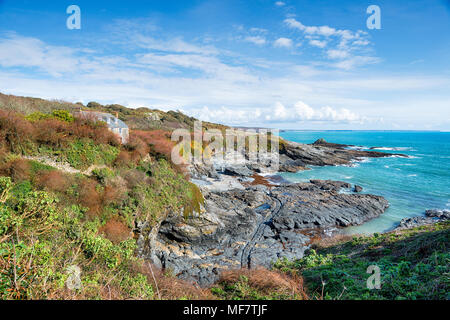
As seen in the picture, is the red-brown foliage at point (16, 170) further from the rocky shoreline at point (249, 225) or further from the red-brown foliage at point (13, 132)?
the rocky shoreline at point (249, 225)

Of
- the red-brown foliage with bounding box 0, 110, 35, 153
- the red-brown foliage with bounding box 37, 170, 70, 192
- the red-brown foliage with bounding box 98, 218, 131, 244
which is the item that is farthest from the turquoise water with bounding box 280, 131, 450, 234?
the red-brown foliage with bounding box 0, 110, 35, 153

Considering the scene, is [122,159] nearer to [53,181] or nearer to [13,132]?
[53,181]

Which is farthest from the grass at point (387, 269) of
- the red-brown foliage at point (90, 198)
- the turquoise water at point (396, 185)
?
the turquoise water at point (396, 185)

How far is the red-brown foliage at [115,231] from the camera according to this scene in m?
10.2

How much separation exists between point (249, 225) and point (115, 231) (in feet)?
35.2

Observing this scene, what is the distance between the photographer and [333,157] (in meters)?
51.6

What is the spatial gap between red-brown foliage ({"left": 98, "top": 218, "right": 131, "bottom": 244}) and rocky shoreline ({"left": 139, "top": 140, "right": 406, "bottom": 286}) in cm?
162

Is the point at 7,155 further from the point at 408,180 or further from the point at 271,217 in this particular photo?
the point at 408,180

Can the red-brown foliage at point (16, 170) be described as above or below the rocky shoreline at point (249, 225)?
above

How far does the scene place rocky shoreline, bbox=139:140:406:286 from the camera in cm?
1281

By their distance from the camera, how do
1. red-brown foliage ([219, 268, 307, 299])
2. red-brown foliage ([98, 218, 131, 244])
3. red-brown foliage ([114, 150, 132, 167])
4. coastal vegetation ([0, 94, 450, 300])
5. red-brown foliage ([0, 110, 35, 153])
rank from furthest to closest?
red-brown foliage ([114, 150, 132, 167])
red-brown foliage ([0, 110, 35, 153])
red-brown foliage ([98, 218, 131, 244])
red-brown foliage ([219, 268, 307, 299])
coastal vegetation ([0, 94, 450, 300])

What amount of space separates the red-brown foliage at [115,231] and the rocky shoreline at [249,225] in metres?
1.62

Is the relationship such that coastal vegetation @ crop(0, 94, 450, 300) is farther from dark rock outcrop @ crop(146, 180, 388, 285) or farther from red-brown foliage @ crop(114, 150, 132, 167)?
dark rock outcrop @ crop(146, 180, 388, 285)

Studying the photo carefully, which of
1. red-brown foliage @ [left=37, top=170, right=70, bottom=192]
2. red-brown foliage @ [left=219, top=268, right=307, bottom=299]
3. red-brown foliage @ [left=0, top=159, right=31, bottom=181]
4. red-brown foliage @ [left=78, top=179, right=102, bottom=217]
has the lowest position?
red-brown foliage @ [left=219, top=268, right=307, bottom=299]
